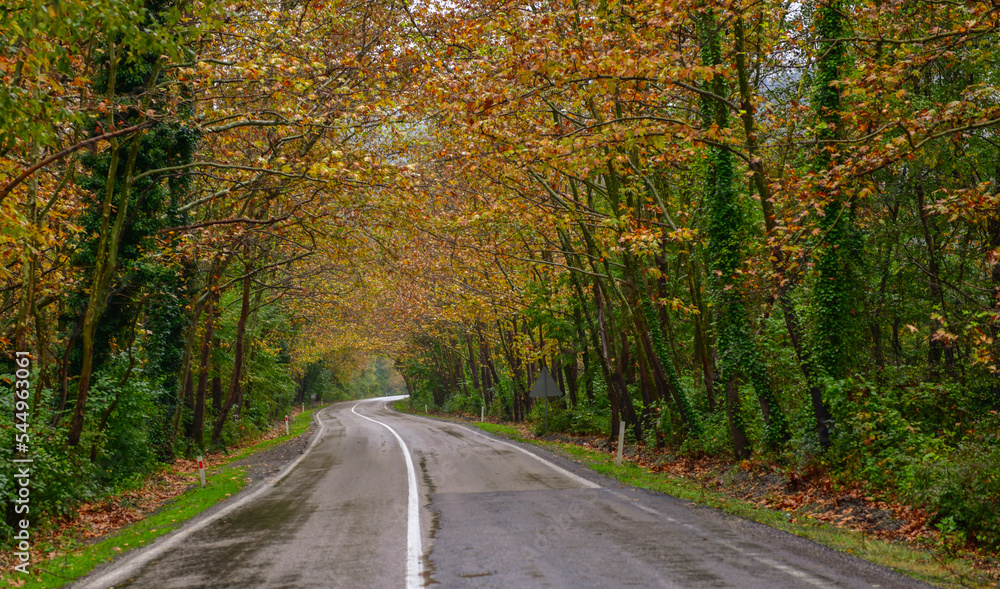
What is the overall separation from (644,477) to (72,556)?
976 centimetres

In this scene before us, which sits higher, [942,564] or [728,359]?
[728,359]

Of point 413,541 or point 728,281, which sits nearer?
point 413,541

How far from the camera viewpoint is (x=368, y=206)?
1470 cm

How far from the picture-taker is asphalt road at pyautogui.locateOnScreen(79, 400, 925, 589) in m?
5.67

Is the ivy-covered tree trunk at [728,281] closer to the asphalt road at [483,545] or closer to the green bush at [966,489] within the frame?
the asphalt road at [483,545]

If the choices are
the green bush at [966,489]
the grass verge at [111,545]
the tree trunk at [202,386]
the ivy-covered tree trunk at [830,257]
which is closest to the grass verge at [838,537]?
the green bush at [966,489]

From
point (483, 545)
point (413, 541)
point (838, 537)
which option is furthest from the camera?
point (838, 537)

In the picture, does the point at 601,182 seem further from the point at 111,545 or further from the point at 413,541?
the point at 111,545

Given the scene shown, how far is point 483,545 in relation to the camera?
6871 millimetres

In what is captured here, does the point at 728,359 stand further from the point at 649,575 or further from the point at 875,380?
the point at 649,575

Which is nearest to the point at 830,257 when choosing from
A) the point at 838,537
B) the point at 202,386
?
the point at 838,537

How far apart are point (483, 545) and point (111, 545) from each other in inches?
192

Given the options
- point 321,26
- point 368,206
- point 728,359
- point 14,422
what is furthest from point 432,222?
point 14,422

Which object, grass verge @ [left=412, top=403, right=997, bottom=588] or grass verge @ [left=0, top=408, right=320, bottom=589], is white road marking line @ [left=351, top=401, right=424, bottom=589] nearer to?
grass verge @ [left=0, top=408, right=320, bottom=589]
